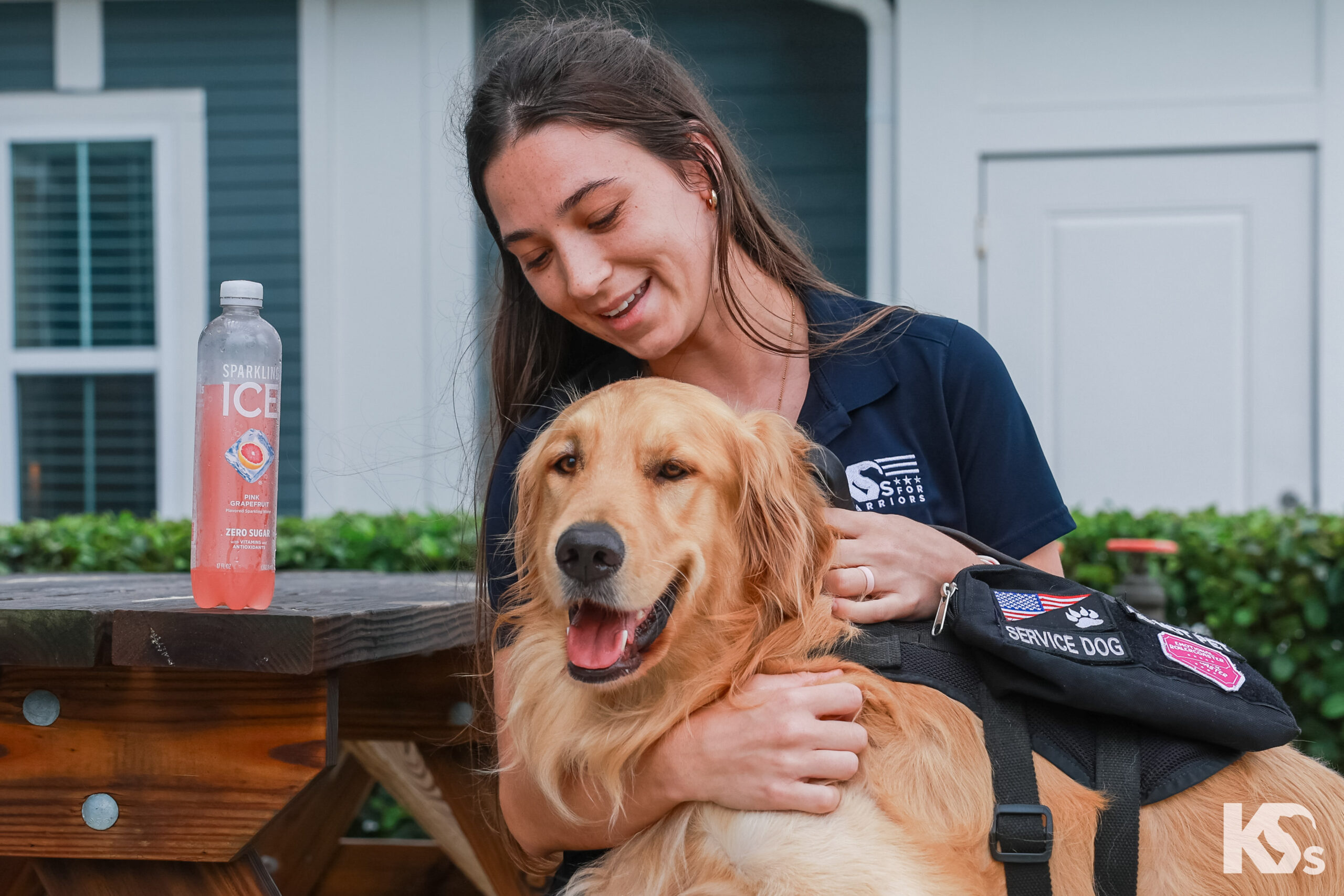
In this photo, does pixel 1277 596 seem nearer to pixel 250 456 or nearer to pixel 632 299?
pixel 632 299

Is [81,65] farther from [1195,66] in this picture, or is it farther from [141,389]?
[1195,66]

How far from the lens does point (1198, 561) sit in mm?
3812

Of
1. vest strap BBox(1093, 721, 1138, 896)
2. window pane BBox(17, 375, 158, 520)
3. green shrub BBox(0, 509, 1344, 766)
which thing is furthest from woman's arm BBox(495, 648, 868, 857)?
window pane BBox(17, 375, 158, 520)

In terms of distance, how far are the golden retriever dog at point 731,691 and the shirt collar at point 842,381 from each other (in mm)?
143

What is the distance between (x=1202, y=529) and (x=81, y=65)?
6004mm

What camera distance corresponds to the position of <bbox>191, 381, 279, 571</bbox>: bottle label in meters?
1.64

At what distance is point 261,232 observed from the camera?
614 centimetres

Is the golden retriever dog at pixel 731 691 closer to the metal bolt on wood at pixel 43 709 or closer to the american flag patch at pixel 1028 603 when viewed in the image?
the american flag patch at pixel 1028 603

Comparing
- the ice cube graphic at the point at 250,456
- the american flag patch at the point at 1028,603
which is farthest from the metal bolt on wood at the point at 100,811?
the american flag patch at the point at 1028,603

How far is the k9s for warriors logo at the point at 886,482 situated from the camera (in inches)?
83.0

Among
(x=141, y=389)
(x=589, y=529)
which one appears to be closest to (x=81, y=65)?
(x=141, y=389)

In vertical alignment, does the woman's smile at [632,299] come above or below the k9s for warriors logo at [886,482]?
above

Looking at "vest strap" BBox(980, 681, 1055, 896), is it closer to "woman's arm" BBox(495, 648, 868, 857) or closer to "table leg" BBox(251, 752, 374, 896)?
"woman's arm" BBox(495, 648, 868, 857)

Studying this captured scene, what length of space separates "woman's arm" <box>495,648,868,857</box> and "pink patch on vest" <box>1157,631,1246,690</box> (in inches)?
19.5
